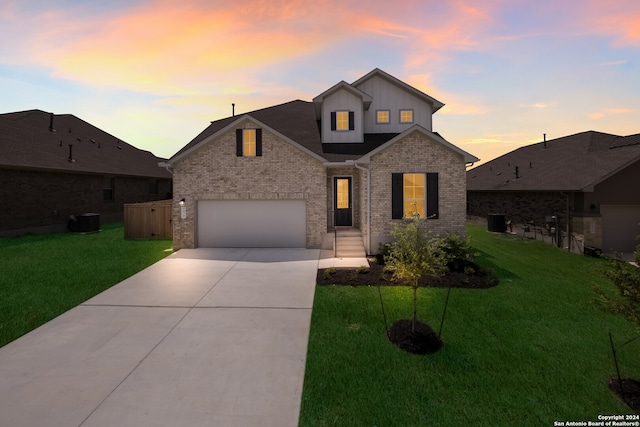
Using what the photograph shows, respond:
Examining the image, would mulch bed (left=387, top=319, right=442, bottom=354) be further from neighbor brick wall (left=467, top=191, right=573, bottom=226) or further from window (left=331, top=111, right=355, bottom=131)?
neighbor brick wall (left=467, top=191, right=573, bottom=226)

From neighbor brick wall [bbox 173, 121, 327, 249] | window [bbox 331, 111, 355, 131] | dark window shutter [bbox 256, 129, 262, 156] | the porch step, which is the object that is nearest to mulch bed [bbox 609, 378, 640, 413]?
the porch step

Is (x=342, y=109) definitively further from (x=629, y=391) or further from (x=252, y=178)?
(x=629, y=391)

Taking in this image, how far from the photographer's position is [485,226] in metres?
22.0

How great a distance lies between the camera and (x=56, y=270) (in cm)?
1084

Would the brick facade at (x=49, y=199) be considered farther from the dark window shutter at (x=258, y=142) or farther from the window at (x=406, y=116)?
the window at (x=406, y=116)

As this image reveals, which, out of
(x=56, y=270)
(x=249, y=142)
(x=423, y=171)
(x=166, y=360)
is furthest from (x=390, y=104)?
(x=56, y=270)

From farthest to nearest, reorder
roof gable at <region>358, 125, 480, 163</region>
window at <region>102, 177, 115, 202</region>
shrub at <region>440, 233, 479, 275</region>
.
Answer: window at <region>102, 177, 115, 202</region> → roof gable at <region>358, 125, 480, 163</region> → shrub at <region>440, 233, 479, 275</region>

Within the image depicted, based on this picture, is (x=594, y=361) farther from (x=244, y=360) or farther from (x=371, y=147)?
(x=371, y=147)

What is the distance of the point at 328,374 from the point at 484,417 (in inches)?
88.0

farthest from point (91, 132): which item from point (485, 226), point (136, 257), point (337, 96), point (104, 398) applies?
point (485, 226)

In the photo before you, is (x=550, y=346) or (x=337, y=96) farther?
(x=337, y=96)

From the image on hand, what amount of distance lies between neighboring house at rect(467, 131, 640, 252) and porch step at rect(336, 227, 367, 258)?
9811 millimetres

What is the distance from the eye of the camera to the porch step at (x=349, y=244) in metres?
13.3

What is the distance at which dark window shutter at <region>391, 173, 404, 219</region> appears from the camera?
12711mm
